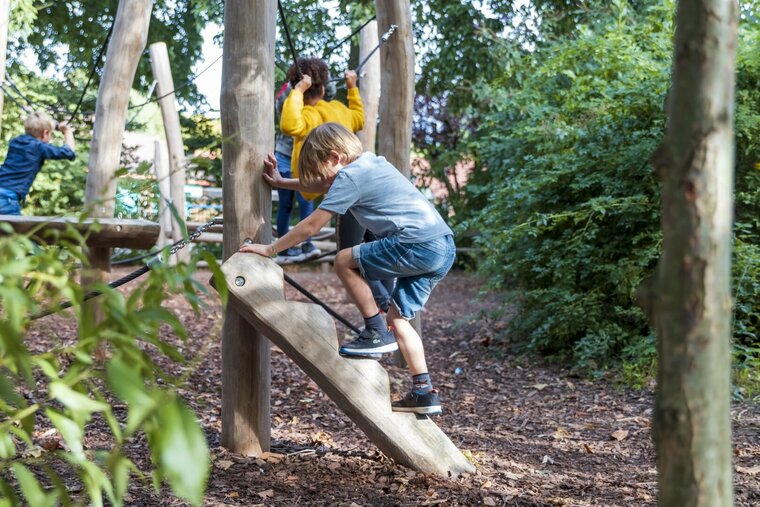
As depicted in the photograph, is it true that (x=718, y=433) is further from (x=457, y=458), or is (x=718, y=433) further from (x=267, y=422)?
(x=267, y=422)

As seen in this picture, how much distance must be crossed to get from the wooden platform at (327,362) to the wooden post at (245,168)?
1.00 ft

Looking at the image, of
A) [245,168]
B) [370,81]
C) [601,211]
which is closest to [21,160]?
[370,81]

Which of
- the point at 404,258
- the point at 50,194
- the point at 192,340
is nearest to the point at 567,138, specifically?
the point at 192,340

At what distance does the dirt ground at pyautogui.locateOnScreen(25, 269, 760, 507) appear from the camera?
11.0 ft

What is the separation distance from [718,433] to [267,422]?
2583 mm

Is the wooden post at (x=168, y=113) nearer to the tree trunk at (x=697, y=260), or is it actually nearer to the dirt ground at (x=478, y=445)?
the dirt ground at (x=478, y=445)

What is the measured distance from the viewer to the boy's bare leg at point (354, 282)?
141 inches

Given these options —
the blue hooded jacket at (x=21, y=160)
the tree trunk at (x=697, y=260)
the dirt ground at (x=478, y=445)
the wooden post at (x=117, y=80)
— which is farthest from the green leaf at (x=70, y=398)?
the blue hooded jacket at (x=21, y=160)

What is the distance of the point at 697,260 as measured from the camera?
1.62 meters

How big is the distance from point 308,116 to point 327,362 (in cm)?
230

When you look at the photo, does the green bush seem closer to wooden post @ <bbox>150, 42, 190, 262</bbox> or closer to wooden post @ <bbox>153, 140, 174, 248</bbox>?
wooden post @ <bbox>150, 42, 190, 262</bbox>

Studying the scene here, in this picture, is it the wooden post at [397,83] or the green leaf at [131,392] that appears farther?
the wooden post at [397,83]

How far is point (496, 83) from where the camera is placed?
9750mm

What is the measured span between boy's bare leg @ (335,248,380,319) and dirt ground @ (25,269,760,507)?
64cm
